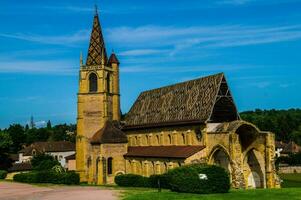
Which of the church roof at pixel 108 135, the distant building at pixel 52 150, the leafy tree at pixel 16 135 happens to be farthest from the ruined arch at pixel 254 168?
the leafy tree at pixel 16 135

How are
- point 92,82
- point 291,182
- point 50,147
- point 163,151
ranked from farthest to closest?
point 50,147, point 92,82, point 291,182, point 163,151

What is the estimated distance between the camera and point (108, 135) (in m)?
60.3

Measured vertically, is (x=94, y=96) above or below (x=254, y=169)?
above

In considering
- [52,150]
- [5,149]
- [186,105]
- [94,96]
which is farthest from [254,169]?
[52,150]

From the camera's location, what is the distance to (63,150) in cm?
11631

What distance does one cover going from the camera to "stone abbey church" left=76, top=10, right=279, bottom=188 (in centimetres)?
4453

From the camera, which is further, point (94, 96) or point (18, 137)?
point (18, 137)

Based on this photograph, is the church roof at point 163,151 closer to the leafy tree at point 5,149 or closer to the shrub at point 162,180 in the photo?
the shrub at point 162,180

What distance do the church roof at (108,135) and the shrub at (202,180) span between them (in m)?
27.6

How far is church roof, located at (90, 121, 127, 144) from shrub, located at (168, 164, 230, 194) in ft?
90.5

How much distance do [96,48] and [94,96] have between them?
754cm

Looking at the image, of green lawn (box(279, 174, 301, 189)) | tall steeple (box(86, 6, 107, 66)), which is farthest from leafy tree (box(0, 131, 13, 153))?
green lawn (box(279, 174, 301, 189))

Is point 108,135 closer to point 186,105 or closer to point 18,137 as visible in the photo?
point 186,105

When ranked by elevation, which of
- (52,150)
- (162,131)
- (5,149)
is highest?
(52,150)
